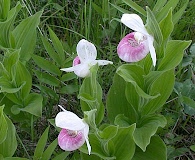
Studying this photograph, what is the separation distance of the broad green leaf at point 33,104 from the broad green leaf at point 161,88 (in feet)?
1.46

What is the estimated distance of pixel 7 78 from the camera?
158 centimetres

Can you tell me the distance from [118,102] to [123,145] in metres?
0.21

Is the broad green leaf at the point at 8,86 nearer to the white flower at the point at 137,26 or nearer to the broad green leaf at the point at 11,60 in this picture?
the broad green leaf at the point at 11,60

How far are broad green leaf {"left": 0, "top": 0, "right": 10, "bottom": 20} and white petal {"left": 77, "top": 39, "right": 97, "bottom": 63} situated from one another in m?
0.61

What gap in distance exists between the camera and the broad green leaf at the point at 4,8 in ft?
5.42

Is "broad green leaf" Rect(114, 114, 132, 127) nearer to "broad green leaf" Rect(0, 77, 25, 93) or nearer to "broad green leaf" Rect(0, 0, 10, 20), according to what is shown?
"broad green leaf" Rect(0, 77, 25, 93)

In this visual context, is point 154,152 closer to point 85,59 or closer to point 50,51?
point 85,59

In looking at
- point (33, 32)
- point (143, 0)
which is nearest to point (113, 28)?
point (143, 0)

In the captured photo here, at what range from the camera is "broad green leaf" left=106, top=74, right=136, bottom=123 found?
1.49 m

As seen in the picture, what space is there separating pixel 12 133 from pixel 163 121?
Result: 1.93 ft

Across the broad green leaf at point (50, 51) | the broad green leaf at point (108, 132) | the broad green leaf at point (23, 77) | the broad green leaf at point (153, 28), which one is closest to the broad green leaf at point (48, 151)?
the broad green leaf at point (108, 132)

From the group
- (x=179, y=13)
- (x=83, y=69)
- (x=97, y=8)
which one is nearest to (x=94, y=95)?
(x=83, y=69)

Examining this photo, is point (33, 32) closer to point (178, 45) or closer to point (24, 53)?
point (24, 53)

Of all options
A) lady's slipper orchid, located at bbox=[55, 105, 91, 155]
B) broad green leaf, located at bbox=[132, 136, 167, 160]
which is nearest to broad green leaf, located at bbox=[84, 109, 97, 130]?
lady's slipper orchid, located at bbox=[55, 105, 91, 155]
